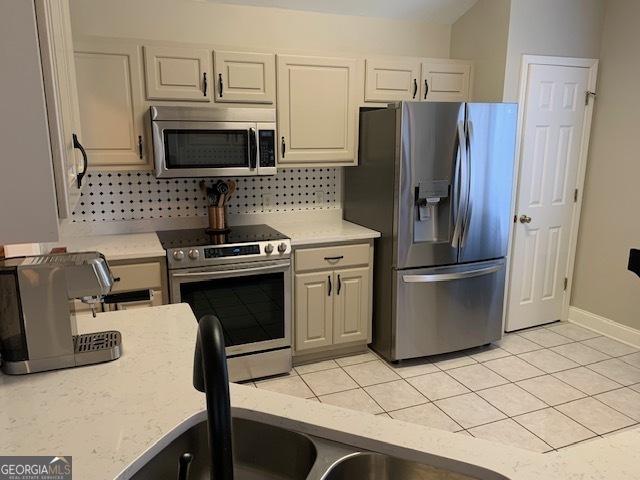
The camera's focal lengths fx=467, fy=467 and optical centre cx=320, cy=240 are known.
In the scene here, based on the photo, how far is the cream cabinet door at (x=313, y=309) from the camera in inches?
123

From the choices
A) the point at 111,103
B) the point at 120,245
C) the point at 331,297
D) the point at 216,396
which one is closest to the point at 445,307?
the point at 331,297

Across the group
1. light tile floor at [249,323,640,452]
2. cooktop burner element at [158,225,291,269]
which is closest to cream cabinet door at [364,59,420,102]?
cooktop burner element at [158,225,291,269]

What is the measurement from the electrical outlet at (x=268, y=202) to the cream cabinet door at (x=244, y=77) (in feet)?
2.38

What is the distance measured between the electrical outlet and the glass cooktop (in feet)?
0.65

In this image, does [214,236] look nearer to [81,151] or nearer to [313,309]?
[313,309]

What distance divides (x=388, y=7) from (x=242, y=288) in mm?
2323

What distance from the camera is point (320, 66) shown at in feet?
10.2

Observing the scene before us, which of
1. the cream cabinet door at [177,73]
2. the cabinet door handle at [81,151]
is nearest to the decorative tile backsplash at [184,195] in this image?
the cream cabinet door at [177,73]

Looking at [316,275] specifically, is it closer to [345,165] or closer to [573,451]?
[345,165]

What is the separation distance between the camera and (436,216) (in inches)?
122

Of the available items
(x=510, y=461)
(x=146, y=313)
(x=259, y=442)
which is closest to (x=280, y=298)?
(x=146, y=313)

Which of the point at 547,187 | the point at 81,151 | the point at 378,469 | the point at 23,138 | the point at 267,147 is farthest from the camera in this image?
the point at 547,187

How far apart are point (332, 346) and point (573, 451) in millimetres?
2410

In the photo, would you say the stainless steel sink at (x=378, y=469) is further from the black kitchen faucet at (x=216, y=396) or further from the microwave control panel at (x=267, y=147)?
the microwave control panel at (x=267, y=147)
